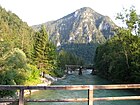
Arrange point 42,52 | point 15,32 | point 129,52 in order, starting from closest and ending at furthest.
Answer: point 129,52
point 42,52
point 15,32

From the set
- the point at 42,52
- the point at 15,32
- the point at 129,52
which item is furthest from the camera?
the point at 15,32

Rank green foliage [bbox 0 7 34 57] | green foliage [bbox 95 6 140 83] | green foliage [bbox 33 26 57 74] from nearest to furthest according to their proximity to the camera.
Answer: green foliage [bbox 95 6 140 83] → green foliage [bbox 33 26 57 74] → green foliage [bbox 0 7 34 57]

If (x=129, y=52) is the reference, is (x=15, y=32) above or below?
above

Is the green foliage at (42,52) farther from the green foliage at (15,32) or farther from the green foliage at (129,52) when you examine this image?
the green foliage at (129,52)

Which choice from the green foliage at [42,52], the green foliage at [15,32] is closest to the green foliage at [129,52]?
the green foliage at [42,52]

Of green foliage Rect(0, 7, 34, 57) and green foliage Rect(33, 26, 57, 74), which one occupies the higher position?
green foliage Rect(0, 7, 34, 57)

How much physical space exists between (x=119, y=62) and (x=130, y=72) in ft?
20.0

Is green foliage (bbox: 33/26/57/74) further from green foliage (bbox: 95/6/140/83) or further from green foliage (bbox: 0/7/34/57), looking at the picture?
green foliage (bbox: 95/6/140/83)

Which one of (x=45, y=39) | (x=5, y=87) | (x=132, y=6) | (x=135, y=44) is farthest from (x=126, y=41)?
(x=5, y=87)

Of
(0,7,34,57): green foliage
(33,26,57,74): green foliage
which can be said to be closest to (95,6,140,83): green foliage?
(33,26,57,74): green foliage

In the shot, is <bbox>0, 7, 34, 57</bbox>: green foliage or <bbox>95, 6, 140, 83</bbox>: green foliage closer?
<bbox>95, 6, 140, 83</bbox>: green foliage

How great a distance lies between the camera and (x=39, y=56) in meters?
80.6

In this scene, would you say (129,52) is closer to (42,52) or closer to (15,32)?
(42,52)

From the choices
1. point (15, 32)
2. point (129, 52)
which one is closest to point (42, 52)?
point (129, 52)
